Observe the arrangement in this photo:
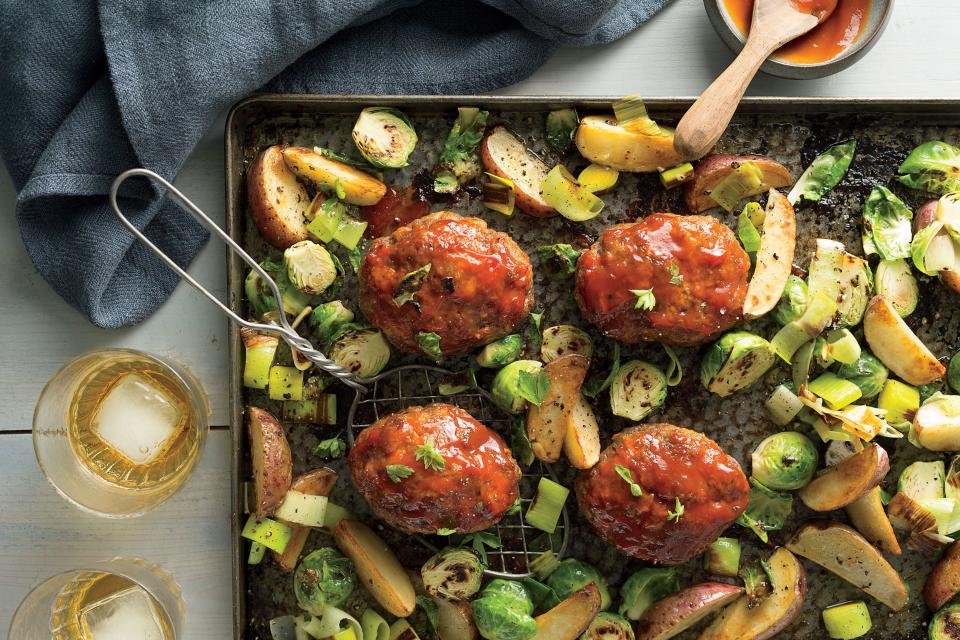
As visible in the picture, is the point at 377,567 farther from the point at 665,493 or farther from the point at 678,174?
the point at 678,174

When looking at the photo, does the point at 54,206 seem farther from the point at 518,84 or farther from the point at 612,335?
the point at 612,335

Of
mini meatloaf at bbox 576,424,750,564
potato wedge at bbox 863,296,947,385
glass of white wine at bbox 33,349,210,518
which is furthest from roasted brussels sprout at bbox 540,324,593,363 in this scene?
glass of white wine at bbox 33,349,210,518

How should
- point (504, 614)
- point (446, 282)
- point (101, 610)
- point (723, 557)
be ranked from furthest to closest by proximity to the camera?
1. point (723, 557)
2. point (101, 610)
3. point (504, 614)
4. point (446, 282)

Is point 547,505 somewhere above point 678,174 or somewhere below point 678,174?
below

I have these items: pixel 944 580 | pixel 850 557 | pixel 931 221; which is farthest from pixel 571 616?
pixel 931 221

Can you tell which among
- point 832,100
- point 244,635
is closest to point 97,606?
point 244,635

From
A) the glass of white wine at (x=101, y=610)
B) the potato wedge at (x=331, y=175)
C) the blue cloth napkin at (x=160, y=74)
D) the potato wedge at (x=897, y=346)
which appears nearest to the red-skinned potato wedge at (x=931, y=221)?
the potato wedge at (x=897, y=346)

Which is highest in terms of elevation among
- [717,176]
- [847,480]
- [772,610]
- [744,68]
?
[744,68]
